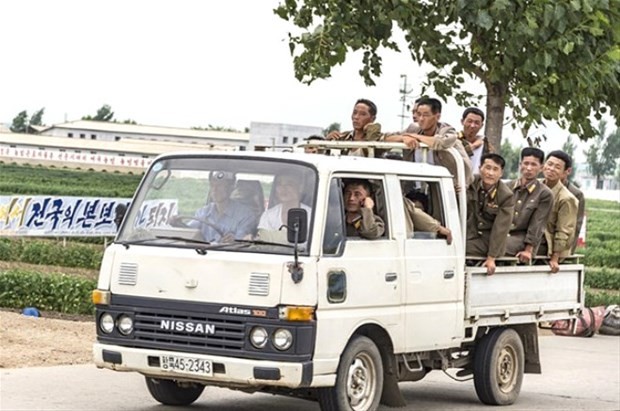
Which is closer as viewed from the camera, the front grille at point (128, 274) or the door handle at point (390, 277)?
the front grille at point (128, 274)

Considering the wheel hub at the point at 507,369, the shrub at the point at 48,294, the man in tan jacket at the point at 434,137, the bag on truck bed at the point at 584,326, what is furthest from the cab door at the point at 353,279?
the bag on truck bed at the point at 584,326

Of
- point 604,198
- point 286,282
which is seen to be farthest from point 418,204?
point 604,198

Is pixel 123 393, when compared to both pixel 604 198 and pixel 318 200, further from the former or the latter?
pixel 604 198

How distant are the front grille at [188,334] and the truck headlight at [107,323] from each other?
0.23m

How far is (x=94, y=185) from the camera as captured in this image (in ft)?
234

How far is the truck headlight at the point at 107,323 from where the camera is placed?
33.6 feet

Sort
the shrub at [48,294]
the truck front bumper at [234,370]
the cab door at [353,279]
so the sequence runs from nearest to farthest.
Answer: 1. the truck front bumper at [234,370]
2. the cab door at [353,279]
3. the shrub at [48,294]

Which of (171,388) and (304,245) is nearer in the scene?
(304,245)

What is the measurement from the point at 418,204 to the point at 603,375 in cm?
562

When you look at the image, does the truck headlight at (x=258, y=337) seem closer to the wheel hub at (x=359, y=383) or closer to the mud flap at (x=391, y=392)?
the wheel hub at (x=359, y=383)

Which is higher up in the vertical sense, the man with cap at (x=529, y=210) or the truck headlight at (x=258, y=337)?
the man with cap at (x=529, y=210)

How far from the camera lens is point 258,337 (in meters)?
9.77

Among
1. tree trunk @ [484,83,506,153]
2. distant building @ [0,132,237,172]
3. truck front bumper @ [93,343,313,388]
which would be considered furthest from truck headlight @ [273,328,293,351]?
distant building @ [0,132,237,172]

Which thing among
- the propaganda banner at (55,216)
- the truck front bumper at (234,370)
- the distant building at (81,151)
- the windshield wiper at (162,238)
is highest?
the distant building at (81,151)
